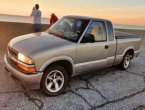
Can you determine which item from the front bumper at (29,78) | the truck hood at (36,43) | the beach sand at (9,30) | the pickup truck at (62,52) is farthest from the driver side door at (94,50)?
the beach sand at (9,30)

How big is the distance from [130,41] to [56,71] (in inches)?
140

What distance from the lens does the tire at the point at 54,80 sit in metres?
4.97

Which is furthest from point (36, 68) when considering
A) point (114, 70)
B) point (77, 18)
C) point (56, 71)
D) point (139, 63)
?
point (139, 63)

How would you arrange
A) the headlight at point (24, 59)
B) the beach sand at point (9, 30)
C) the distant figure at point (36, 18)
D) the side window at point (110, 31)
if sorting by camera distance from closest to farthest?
the headlight at point (24, 59) → the side window at point (110, 31) → the beach sand at point (9, 30) → the distant figure at point (36, 18)

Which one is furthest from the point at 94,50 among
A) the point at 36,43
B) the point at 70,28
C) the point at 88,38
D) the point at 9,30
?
the point at 9,30

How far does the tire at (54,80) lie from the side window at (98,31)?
137 cm

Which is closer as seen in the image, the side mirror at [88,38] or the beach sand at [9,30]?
the side mirror at [88,38]

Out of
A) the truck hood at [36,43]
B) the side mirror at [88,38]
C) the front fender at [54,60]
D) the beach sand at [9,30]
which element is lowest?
the beach sand at [9,30]

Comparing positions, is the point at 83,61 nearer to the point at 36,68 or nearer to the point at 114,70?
the point at 36,68

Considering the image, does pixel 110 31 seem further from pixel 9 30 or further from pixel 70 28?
pixel 9 30

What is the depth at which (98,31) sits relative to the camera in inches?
245

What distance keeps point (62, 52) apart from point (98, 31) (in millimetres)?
1590

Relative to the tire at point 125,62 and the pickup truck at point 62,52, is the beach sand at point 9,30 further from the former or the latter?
the tire at point 125,62

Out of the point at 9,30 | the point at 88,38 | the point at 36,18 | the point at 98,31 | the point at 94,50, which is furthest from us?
the point at 36,18
